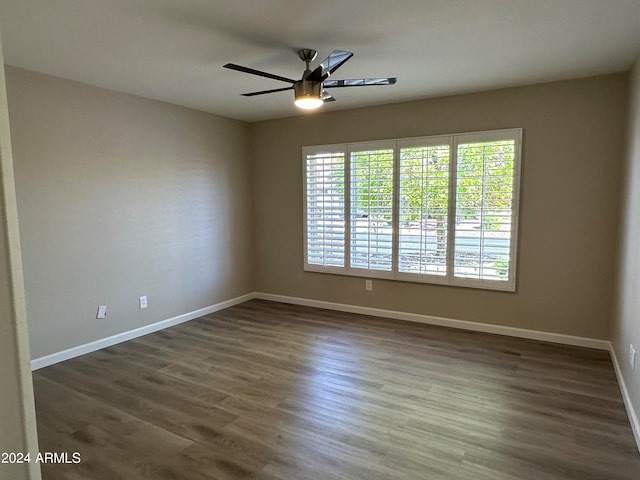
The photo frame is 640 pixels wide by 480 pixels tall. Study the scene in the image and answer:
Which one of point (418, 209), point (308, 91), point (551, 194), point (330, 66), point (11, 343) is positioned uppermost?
point (330, 66)

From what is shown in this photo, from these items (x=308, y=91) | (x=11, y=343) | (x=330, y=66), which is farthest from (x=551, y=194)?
(x=11, y=343)

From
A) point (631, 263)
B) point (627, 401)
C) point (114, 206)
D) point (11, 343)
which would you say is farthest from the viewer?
point (114, 206)

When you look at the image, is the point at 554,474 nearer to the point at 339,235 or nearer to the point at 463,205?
the point at 463,205

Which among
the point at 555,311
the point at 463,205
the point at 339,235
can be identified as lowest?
the point at 555,311

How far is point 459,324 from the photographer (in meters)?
4.39

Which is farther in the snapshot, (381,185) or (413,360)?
(381,185)

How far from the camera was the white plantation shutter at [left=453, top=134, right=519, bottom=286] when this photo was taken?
397cm

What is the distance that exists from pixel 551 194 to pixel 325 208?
255 cm

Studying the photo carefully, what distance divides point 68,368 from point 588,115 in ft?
17.3

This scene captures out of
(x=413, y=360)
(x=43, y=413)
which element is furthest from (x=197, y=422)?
(x=413, y=360)

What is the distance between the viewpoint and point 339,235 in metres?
5.04

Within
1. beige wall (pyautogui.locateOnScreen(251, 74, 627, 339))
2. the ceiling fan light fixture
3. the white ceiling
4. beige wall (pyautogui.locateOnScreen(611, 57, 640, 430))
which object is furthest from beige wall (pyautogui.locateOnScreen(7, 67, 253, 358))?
beige wall (pyautogui.locateOnScreen(611, 57, 640, 430))

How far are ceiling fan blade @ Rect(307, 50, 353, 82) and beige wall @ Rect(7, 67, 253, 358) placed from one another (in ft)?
7.76

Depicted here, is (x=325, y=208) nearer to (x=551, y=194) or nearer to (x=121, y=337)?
(x=551, y=194)
